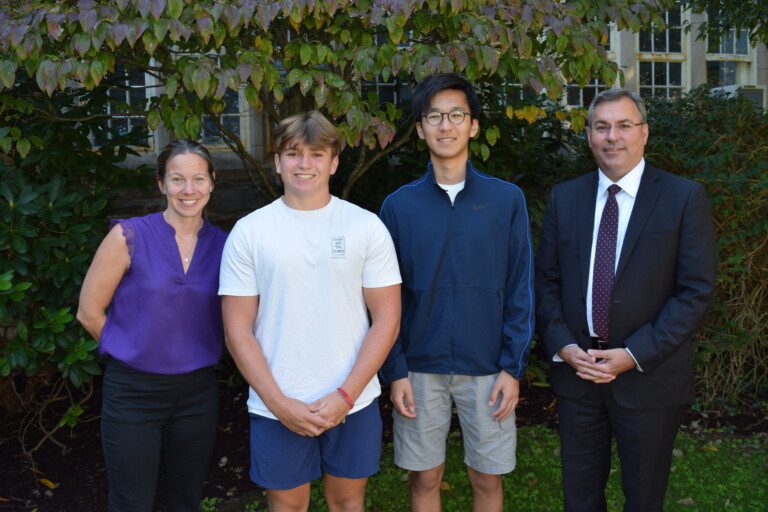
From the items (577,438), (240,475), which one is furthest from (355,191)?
(577,438)

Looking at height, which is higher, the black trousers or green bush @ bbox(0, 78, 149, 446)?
green bush @ bbox(0, 78, 149, 446)

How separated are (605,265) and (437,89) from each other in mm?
950

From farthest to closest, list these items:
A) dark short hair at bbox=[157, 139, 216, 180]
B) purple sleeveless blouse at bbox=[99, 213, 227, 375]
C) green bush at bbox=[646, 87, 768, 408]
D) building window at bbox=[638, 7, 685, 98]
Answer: building window at bbox=[638, 7, 685, 98], green bush at bbox=[646, 87, 768, 408], dark short hair at bbox=[157, 139, 216, 180], purple sleeveless blouse at bbox=[99, 213, 227, 375]

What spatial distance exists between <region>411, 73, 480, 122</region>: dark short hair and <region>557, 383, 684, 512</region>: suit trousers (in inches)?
49.3

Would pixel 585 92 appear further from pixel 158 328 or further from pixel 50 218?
pixel 158 328

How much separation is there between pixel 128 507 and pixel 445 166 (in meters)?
1.80

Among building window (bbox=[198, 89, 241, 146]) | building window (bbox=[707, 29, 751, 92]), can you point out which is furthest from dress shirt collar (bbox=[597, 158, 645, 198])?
building window (bbox=[707, 29, 751, 92])

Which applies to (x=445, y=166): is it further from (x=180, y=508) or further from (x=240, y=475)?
(x=240, y=475)

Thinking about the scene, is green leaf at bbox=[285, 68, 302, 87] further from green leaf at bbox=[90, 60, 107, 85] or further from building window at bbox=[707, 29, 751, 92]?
building window at bbox=[707, 29, 751, 92]

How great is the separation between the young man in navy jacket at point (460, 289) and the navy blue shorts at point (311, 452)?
0.24 m

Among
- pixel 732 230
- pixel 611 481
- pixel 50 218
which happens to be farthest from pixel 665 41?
pixel 50 218

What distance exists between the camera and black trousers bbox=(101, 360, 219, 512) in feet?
8.98

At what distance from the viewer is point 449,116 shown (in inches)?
113

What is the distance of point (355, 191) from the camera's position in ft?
17.6
